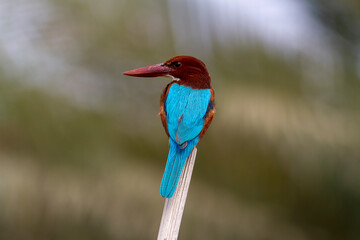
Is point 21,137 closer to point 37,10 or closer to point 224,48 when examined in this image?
point 37,10

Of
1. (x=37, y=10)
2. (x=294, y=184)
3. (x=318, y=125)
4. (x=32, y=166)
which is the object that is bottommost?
(x=32, y=166)

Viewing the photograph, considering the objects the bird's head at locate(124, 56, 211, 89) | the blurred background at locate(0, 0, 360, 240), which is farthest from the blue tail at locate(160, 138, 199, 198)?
the blurred background at locate(0, 0, 360, 240)

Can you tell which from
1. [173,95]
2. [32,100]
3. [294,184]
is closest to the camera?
[173,95]

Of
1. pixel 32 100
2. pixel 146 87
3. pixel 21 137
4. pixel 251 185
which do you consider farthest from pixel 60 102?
pixel 251 185

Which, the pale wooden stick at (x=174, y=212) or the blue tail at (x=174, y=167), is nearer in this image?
the pale wooden stick at (x=174, y=212)

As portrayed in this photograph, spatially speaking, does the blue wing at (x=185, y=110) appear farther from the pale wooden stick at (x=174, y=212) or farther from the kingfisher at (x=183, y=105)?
the pale wooden stick at (x=174, y=212)

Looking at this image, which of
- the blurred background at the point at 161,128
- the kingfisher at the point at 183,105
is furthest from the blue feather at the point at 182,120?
the blurred background at the point at 161,128
